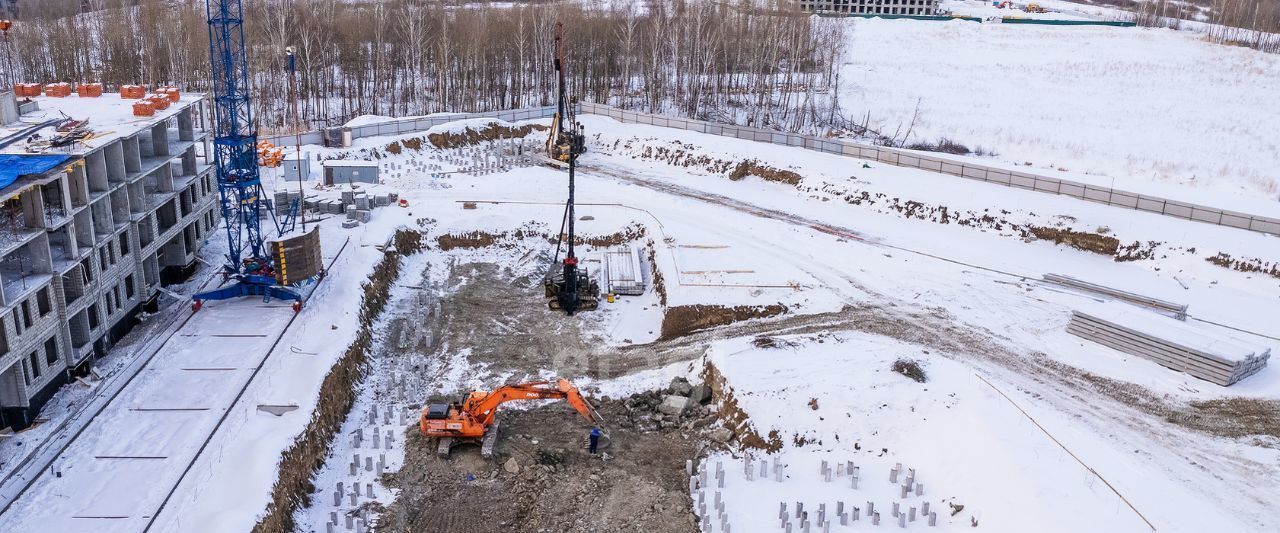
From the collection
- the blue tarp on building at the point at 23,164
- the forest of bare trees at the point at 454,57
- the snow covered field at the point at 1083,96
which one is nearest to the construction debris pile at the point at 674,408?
the blue tarp on building at the point at 23,164

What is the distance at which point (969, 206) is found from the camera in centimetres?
4366

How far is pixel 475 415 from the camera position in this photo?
25594 mm

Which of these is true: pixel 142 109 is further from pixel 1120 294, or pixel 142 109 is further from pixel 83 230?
pixel 1120 294

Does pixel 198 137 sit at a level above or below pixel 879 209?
above

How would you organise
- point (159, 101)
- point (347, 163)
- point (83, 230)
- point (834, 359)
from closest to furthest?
1. point (83, 230)
2. point (834, 359)
3. point (159, 101)
4. point (347, 163)

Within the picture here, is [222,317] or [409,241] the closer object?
[222,317]

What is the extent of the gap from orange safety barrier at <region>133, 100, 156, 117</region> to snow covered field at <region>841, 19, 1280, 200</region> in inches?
1786

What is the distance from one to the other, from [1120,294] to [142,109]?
37666 millimetres

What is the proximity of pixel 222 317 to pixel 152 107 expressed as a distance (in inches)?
335

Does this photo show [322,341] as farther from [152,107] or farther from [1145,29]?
[1145,29]

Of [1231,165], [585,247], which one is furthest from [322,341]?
[1231,165]

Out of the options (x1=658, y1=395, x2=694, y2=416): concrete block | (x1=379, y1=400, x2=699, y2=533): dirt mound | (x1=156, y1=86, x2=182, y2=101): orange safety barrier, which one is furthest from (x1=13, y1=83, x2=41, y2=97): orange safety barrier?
(x1=658, y1=395, x2=694, y2=416): concrete block

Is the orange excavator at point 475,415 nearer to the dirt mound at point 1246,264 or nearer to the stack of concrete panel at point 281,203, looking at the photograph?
the stack of concrete panel at point 281,203

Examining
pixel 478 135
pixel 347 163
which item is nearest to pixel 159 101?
pixel 347 163
